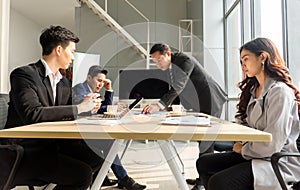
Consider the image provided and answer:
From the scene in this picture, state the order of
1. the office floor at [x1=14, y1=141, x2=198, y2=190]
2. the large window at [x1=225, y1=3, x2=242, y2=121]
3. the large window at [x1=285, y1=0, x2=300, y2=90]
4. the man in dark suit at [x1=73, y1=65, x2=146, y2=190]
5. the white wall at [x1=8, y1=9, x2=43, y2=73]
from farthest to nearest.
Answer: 1. the white wall at [x1=8, y1=9, x2=43, y2=73]
2. the large window at [x1=225, y1=3, x2=242, y2=121]
3. the office floor at [x1=14, y1=141, x2=198, y2=190]
4. the large window at [x1=285, y1=0, x2=300, y2=90]
5. the man in dark suit at [x1=73, y1=65, x2=146, y2=190]

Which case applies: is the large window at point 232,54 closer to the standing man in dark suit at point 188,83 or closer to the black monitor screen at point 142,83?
the standing man in dark suit at point 188,83

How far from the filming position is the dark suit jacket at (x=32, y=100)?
137 centimetres

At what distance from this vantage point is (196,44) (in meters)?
5.60

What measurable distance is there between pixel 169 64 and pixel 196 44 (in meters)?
3.20

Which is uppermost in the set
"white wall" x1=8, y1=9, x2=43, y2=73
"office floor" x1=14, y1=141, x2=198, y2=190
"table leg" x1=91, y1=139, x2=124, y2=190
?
"white wall" x1=8, y1=9, x2=43, y2=73

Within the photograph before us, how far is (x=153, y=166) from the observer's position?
3.39 m

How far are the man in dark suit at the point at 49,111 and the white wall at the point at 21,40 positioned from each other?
499 cm

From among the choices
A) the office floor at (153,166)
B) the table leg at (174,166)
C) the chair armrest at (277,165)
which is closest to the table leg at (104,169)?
the table leg at (174,166)

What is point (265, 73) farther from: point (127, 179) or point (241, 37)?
point (241, 37)

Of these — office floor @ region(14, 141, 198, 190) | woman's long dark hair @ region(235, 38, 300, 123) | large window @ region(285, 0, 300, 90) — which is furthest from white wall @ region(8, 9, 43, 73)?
woman's long dark hair @ region(235, 38, 300, 123)

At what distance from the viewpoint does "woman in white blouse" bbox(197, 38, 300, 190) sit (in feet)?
3.87

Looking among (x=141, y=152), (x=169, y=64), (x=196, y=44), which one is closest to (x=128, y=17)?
(x=196, y=44)

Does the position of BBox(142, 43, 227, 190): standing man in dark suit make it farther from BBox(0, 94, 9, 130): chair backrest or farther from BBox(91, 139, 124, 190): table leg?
BBox(0, 94, 9, 130): chair backrest

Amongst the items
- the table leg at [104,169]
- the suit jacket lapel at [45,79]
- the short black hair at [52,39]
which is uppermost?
the short black hair at [52,39]
